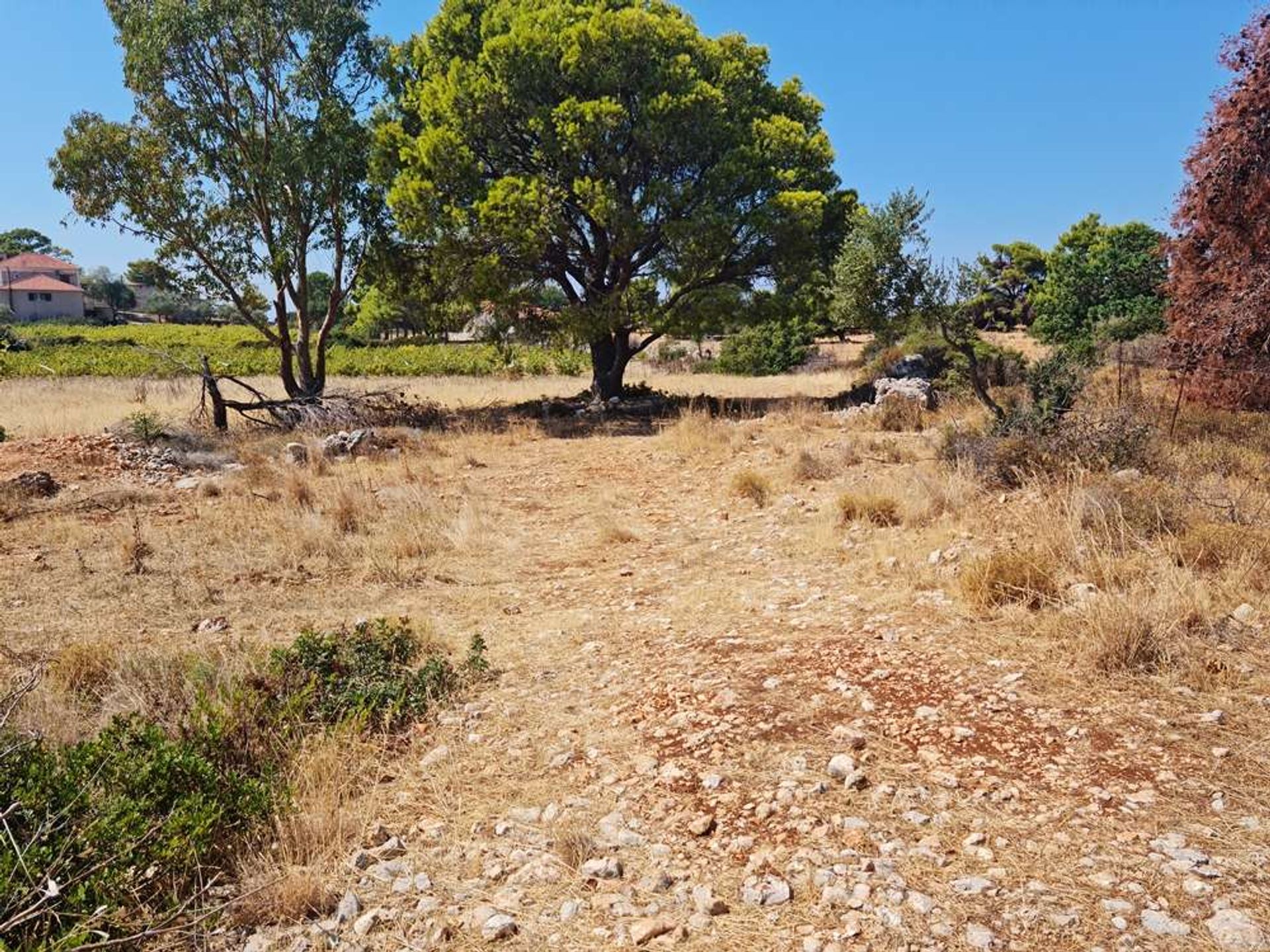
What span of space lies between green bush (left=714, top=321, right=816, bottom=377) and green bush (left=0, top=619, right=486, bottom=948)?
28.9m

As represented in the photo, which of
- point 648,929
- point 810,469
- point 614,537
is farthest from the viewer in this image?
point 810,469

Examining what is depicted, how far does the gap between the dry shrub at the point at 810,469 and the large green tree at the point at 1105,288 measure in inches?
536

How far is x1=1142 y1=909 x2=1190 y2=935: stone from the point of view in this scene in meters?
2.59

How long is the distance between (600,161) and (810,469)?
9934 millimetres

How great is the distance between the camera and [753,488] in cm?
950

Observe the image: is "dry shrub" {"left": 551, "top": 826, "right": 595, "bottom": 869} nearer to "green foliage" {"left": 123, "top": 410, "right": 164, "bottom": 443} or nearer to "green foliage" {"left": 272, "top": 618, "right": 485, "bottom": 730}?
"green foliage" {"left": 272, "top": 618, "right": 485, "bottom": 730}

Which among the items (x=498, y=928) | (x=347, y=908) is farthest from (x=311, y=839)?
(x=498, y=928)

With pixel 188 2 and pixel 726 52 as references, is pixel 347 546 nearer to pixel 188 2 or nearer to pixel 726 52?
pixel 188 2

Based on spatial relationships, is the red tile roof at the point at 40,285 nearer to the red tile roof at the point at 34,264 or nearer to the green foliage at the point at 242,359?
the red tile roof at the point at 34,264

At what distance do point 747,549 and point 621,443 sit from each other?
7.47m

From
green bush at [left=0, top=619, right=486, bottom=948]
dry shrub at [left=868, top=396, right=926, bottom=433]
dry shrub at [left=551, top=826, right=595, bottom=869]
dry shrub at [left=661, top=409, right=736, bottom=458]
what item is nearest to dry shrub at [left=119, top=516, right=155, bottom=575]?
green bush at [left=0, top=619, right=486, bottom=948]

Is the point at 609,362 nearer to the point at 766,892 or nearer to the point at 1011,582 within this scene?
the point at 1011,582

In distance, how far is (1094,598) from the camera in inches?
192

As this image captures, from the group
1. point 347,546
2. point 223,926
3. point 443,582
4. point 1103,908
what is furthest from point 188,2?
point 1103,908
